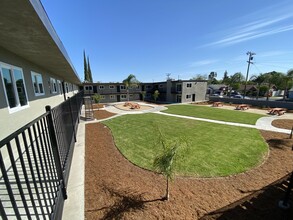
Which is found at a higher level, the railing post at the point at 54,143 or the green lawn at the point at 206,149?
the railing post at the point at 54,143

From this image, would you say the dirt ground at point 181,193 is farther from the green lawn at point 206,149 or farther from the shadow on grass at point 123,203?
the green lawn at point 206,149

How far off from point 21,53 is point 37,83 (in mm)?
2934

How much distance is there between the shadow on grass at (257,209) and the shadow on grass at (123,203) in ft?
5.46

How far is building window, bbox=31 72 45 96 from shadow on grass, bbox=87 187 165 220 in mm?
6558

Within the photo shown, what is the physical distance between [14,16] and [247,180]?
26.1ft

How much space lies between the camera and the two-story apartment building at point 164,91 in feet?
106

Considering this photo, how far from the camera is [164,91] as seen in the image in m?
36.5

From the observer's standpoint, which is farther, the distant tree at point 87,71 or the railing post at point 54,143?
the distant tree at point 87,71

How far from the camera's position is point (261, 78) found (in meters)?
51.3

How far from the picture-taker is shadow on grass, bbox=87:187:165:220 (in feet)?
12.1

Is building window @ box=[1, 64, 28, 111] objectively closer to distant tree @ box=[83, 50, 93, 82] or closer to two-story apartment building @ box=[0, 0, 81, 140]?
two-story apartment building @ box=[0, 0, 81, 140]

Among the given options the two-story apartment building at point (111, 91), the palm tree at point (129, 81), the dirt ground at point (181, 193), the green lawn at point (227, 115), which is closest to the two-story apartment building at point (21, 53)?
the dirt ground at point (181, 193)

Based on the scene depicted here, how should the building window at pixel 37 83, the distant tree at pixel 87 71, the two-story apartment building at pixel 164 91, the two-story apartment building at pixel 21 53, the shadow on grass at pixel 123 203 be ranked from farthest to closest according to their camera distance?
1. the distant tree at pixel 87 71
2. the two-story apartment building at pixel 164 91
3. the building window at pixel 37 83
4. the shadow on grass at pixel 123 203
5. the two-story apartment building at pixel 21 53

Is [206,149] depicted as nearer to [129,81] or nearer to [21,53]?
[21,53]
